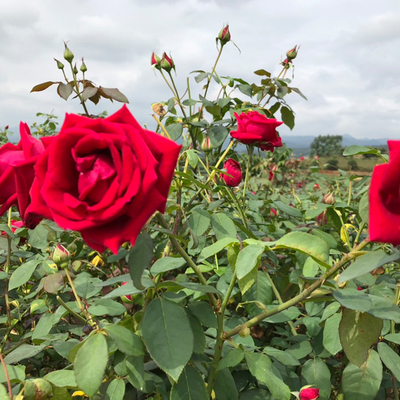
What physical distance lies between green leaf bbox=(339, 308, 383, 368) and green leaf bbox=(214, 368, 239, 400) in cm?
27

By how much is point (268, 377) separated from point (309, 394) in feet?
0.61

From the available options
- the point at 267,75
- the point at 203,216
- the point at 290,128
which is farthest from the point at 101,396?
the point at 267,75

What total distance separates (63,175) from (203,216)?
1.66 ft

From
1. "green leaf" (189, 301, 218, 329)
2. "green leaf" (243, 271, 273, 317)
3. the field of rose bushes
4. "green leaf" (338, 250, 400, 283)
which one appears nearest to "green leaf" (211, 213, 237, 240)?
the field of rose bushes

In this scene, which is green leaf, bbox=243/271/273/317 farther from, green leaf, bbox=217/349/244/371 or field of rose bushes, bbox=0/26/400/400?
green leaf, bbox=217/349/244/371

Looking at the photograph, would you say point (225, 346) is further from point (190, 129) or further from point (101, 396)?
point (190, 129)

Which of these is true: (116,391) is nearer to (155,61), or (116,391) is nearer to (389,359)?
(389,359)

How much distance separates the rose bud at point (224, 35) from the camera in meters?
1.89

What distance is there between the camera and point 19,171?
0.64 metres

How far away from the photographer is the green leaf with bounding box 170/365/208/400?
767 mm

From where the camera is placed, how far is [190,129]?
1.81m

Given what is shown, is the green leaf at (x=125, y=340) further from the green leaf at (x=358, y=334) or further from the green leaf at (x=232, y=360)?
the green leaf at (x=358, y=334)

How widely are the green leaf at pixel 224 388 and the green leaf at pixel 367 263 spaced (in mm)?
457

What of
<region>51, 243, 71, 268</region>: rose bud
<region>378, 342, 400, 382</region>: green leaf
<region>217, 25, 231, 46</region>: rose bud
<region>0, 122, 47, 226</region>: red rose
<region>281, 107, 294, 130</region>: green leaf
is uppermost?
<region>217, 25, 231, 46</region>: rose bud
